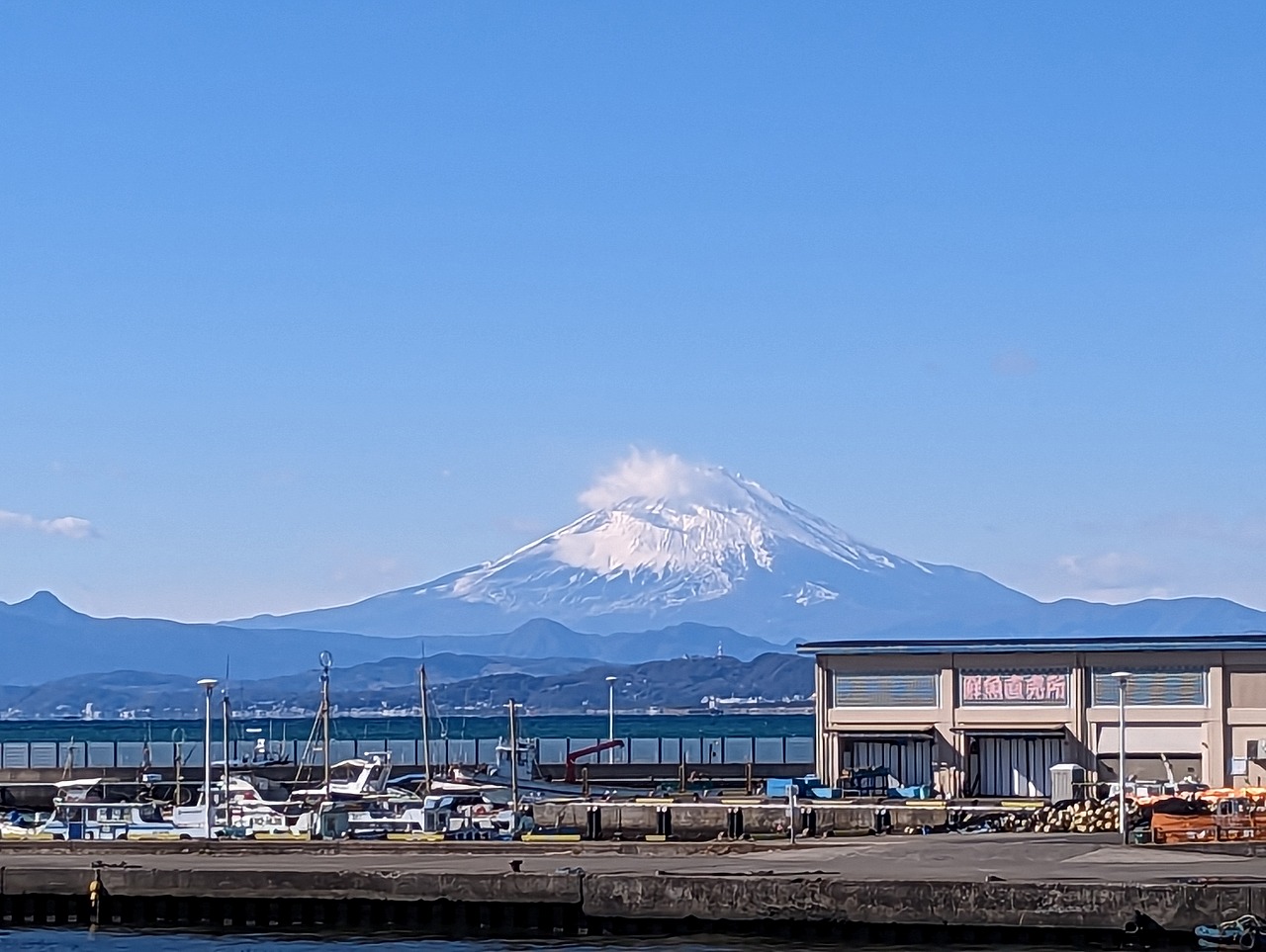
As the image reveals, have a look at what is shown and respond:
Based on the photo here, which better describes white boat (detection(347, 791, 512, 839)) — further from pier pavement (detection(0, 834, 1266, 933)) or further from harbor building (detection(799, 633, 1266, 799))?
harbor building (detection(799, 633, 1266, 799))

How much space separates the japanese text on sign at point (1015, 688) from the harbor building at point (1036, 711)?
3 centimetres

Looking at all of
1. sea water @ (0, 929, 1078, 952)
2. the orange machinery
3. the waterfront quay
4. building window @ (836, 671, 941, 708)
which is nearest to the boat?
building window @ (836, 671, 941, 708)

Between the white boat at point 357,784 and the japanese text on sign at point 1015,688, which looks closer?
the japanese text on sign at point 1015,688

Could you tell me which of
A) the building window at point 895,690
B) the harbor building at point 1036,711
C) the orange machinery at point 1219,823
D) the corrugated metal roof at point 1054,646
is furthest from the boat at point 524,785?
the orange machinery at point 1219,823

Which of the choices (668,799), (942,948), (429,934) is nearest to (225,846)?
(429,934)

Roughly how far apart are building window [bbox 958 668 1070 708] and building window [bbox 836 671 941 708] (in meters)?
0.95

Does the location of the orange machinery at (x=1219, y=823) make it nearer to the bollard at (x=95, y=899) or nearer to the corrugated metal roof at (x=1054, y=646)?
the corrugated metal roof at (x=1054, y=646)

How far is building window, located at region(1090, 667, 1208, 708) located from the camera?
70.2 m

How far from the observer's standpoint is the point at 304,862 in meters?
54.5

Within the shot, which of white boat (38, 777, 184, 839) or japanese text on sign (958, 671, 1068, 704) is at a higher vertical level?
japanese text on sign (958, 671, 1068, 704)

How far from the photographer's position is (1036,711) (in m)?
72.2

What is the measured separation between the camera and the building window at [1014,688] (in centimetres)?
7225

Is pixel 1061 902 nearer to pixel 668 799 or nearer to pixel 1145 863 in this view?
pixel 1145 863

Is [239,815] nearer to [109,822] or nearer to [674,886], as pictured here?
[109,822]
